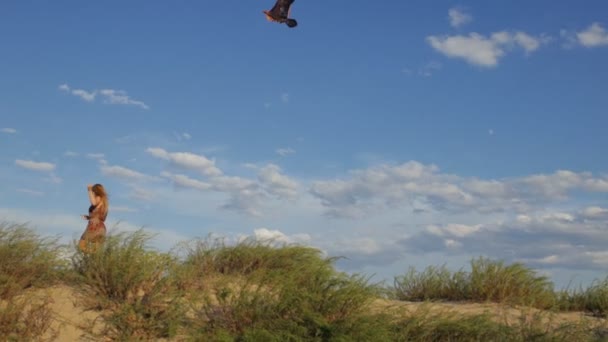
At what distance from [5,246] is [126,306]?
276 cm

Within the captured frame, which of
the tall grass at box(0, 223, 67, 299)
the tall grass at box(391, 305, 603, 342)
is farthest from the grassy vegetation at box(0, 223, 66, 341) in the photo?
the tall grass at box(391, 305, 603, 342)

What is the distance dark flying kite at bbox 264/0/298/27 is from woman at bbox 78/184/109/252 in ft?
15.3

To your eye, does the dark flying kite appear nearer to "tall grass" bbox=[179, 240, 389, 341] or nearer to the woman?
"tall grass" bbox=[179, 240, 389, 341]

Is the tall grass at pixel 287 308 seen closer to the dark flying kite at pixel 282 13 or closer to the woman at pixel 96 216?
the woman at pixel 96 216

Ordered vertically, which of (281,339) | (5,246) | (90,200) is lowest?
(281,339)

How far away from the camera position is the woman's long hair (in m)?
12.3

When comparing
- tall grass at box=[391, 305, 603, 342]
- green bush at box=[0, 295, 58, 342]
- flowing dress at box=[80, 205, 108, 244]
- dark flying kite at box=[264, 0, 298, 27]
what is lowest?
green bush at box=[0, 295, 58, 342]

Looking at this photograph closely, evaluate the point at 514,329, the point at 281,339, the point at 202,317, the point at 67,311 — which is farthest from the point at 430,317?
the point at 67,311

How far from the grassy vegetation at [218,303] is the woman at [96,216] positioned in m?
0.85

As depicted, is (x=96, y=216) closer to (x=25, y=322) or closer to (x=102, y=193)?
(x=102, y=193)

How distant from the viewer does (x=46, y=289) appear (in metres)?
10.4

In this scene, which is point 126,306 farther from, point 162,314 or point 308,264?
point 308,264

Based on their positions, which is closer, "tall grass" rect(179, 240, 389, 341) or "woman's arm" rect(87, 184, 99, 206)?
"tall grass" rect(179, 240, 389, 341)

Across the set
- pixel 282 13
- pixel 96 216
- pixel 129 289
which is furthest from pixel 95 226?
pixel 282 13
